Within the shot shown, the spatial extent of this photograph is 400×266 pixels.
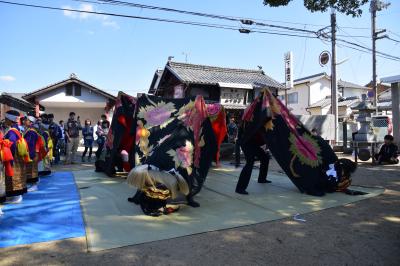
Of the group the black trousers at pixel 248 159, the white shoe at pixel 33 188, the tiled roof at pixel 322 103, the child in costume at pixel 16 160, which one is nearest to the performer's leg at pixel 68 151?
the white shoe at pixel 33 188

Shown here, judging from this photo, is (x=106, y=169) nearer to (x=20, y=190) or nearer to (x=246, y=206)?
(x=20, y=190)

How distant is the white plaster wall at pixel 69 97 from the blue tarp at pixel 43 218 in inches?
573

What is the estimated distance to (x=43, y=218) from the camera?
4465 mm

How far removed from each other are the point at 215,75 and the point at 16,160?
15.5 m

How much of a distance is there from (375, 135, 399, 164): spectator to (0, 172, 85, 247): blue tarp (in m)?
Result: 9.31

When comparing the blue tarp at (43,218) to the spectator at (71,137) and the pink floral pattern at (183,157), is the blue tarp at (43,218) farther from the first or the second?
the spectator at (71,137)

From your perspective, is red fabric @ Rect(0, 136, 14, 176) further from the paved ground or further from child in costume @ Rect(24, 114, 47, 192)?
the paved ground

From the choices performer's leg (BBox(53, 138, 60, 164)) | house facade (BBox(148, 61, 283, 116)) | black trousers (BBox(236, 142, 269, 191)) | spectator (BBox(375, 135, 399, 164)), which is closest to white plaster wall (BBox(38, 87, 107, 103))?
house facade (BBox(148, 61, 283, 116))

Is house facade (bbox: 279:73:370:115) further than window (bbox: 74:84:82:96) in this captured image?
Yes

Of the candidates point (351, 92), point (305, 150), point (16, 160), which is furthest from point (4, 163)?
point (351, 92)

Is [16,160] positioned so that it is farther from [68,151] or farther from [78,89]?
[78,89]

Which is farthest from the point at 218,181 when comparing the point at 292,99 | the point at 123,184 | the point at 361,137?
the point at 292,99

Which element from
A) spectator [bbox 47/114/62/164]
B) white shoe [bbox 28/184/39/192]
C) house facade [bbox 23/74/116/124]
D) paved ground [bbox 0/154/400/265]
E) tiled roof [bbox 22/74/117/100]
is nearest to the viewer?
paved ground [bbox 0/154/400/265]

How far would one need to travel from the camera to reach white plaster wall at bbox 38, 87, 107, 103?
1950 centimetres
